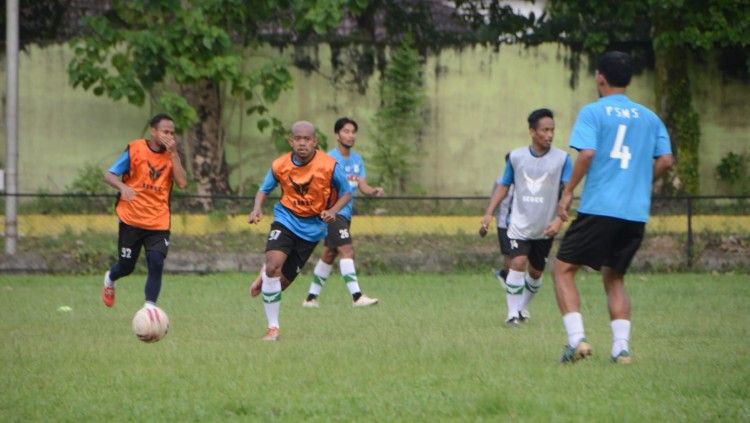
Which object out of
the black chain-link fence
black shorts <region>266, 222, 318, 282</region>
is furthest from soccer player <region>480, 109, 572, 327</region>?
the black chain-link fence

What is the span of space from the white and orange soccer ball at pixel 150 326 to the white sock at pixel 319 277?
4976 millimetres

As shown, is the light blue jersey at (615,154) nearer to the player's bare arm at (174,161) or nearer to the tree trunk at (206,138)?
the player's bare arm at (174,161)

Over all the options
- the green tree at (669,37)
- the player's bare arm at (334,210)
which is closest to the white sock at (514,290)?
the player's bare arm at (334,210)

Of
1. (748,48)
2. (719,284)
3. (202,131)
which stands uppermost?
(748,48)

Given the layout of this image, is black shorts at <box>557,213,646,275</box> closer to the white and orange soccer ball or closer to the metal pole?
the white and orange soccer ball

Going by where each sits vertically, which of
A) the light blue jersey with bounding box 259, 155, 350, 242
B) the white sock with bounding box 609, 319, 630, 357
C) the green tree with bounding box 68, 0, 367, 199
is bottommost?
the white sock with bounding box 609, 319, 630, 357

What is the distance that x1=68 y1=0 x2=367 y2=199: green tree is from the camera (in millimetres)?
23016

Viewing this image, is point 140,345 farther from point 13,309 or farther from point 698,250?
point 698,250

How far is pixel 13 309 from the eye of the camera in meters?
15.6

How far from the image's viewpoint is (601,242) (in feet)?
31.8

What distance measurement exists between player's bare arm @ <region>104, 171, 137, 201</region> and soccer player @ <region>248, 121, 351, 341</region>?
1.18m

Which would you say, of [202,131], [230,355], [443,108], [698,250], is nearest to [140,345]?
[230,355]

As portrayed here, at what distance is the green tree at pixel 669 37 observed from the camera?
2517 centimetres

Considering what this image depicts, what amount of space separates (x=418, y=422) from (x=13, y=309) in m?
9.03
